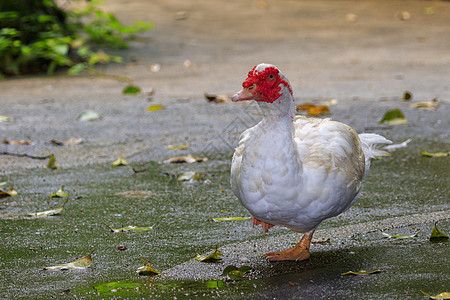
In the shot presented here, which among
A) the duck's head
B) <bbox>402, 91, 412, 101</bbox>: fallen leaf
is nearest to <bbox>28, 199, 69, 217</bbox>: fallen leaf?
the duck's head

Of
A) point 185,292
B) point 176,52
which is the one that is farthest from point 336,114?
point 176,52

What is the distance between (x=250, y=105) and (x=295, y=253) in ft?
12.5

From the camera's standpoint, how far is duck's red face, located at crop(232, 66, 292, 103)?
9.98 ft

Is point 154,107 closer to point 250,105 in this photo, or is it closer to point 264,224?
point 250,105

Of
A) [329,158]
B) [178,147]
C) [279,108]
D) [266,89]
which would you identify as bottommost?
[178,147]

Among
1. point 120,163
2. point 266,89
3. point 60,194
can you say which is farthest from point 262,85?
point 120,163

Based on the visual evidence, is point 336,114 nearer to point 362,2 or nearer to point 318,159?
point 318,159

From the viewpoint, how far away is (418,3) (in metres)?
14.0

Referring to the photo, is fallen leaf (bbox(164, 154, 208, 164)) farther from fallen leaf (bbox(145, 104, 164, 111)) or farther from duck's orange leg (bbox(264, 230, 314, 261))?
duck's orange leg (bbox(264, 230, 314, 261))

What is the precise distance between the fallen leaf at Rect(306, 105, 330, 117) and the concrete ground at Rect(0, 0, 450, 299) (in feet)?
0.58

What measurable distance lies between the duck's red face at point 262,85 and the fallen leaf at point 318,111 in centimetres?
316

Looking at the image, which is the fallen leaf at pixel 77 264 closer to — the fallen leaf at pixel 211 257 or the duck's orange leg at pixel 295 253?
the fallen leaf at pixel 211 257

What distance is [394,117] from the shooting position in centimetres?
588

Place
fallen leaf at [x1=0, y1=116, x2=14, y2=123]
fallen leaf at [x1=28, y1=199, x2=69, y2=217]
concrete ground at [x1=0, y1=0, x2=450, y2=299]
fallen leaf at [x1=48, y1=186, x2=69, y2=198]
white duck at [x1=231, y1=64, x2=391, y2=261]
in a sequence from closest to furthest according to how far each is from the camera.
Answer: white duck at [x1=231, y1=64, x2=391, y2=261]
concrete ground at [x1=0, y1=0, x2=450, y2=299]
fallen leaf at [x1=28, y1=199, x2=69, y2=217]
fallen leaf at [x1=48, y1=186, x2=69, y2=198]
fallen leaf at [x1=0, y1=116, x2=14, y2=123]
